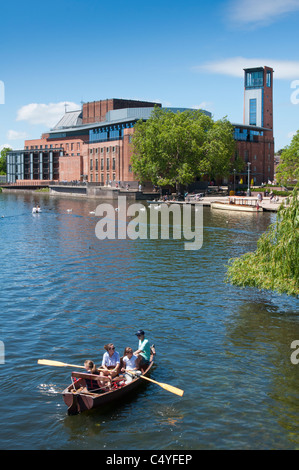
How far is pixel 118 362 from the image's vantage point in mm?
17078

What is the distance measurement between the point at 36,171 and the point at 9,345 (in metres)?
171

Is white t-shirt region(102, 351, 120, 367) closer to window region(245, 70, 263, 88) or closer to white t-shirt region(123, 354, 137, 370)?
white t-shirt region(123, 354, 137, 370)

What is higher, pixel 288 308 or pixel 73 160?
pixel 73 160

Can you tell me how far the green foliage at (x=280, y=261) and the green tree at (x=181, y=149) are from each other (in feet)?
245

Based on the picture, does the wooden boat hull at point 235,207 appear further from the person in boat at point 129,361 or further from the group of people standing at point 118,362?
the person in boat at point 129,361

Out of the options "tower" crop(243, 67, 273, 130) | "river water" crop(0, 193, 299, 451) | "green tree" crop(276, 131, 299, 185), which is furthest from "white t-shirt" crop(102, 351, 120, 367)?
"tower" crop(243, 67, 273, 130)

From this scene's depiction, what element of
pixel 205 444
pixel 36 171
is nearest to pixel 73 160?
pixel 36 171

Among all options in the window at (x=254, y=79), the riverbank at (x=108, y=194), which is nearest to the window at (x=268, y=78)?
the window at (x=254, y=79)

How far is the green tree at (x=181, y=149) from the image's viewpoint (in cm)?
10031

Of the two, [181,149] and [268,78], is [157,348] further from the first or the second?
[268,78]

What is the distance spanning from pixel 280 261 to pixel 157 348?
7.09 m
